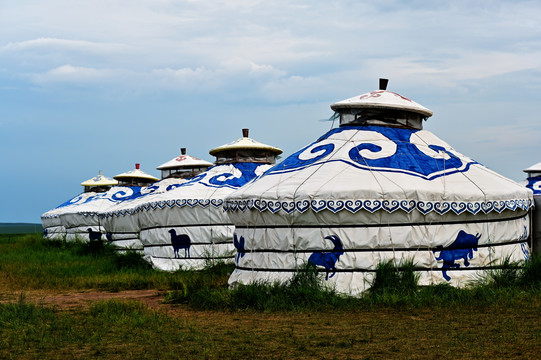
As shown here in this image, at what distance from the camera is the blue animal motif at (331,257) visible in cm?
701

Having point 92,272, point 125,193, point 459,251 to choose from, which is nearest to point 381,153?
point 459,251

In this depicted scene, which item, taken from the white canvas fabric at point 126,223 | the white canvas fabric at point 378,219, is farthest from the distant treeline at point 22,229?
the white canvas fabric at point 378,219

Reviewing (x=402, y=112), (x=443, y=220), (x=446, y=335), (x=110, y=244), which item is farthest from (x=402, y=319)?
(x=110, y=244)

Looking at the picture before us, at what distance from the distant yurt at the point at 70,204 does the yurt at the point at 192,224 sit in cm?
874

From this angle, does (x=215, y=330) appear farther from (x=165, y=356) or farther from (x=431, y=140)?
(x=431, y=140)

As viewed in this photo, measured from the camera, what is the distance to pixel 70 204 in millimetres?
20984

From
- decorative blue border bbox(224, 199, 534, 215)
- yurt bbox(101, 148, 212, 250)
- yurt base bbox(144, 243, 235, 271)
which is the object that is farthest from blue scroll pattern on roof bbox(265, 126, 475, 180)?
yurt bbox(101, 148, 212, 250)

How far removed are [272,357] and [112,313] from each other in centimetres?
246

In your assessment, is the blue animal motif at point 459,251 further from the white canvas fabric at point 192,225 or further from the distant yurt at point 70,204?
the distant yurt at point 70,204

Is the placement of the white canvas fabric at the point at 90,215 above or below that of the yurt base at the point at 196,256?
above

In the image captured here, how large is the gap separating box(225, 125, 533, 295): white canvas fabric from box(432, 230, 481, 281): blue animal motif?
0.03 feet

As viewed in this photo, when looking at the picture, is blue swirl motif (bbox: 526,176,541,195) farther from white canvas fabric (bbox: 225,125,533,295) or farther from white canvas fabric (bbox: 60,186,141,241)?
white canvas fabric (bbox: 60,186,141,241)

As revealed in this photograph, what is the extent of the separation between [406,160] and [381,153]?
0.97ft

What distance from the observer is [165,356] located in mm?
4703
